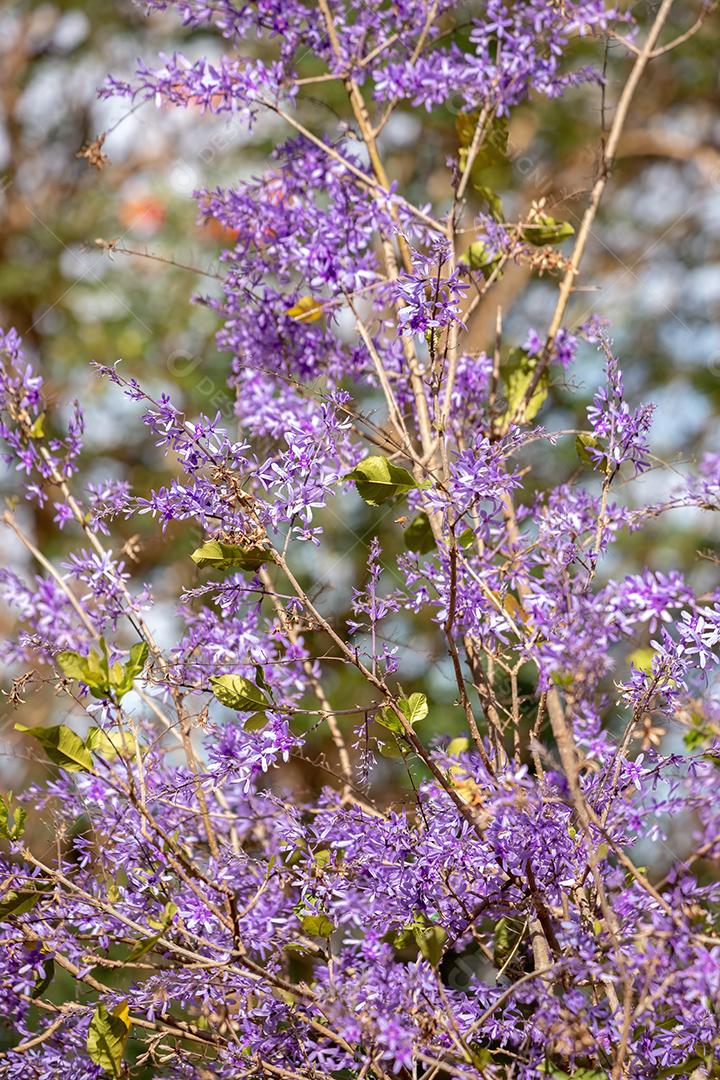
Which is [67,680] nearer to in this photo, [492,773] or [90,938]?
[90,938]

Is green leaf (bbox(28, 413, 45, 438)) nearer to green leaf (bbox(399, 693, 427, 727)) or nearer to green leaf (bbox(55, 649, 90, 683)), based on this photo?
green leaf (bbox(55, 649, 90, 683))

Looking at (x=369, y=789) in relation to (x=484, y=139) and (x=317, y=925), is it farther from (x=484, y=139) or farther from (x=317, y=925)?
(x=484, y=139)

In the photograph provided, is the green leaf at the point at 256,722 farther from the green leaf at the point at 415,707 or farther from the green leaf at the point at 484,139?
the green leaf at the point at 484,139

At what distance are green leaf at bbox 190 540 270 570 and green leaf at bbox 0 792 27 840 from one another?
0.84ft

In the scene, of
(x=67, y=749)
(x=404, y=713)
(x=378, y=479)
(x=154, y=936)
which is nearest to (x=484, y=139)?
(x=378, y=479)

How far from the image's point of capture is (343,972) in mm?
1037

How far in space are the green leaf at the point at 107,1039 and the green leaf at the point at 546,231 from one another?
885 millimetres

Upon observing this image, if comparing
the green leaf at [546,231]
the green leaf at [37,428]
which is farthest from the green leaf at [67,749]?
the green leaf at [546,231]

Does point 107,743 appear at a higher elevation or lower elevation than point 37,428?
lower

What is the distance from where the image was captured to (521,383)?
4.59 feet

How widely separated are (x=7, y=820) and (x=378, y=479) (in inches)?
16.4

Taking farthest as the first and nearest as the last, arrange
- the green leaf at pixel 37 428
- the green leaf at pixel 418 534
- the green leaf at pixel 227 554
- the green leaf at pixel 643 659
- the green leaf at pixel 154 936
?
the green leaf at pixel 418 534
the green leaf at pixel 37 428
the green leaf at pixel 643 659
the green leaf at pixel 227 554
the green leaf at pixel 154 936

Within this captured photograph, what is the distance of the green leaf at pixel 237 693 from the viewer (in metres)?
0.99

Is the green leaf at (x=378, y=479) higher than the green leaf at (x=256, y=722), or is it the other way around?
the green leaf at (x=378, y=479)
